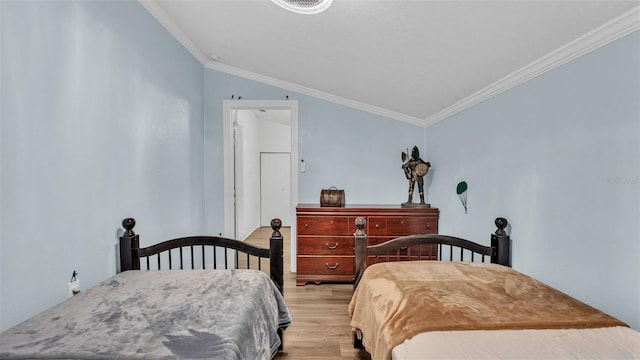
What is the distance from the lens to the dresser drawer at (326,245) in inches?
128

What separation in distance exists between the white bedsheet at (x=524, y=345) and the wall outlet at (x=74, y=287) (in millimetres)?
1629

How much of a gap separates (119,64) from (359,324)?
223 centimetres

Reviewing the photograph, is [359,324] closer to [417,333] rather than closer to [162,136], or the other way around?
[417,333]

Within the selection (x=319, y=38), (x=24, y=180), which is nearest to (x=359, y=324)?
(x=24, y=180)

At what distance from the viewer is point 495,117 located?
2199 millimetres

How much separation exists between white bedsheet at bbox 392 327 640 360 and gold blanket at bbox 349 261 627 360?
4 cm

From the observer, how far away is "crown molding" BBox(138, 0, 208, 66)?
2.29 meters

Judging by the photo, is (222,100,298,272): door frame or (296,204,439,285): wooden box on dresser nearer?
(296,204,439,285): wooden box on dresser

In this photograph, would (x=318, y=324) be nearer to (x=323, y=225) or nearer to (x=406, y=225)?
(x=323, y=225)

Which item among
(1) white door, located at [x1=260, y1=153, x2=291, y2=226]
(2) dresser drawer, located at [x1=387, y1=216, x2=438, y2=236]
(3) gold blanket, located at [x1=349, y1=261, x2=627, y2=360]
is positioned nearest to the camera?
(3) gold blanket, located at [x1=349, y1=261, x2=627, y2=360]

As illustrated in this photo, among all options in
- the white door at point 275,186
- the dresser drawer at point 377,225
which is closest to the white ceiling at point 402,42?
the dresser drawer at point 377,225

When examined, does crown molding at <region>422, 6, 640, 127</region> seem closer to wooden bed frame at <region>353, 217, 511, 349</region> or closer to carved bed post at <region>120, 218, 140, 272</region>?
wooden bed frame at <region>353, 217, 511, 349</region>

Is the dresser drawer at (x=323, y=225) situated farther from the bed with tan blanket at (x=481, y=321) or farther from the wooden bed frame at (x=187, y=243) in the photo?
the bed with tan blanket at (x=481, y=321)

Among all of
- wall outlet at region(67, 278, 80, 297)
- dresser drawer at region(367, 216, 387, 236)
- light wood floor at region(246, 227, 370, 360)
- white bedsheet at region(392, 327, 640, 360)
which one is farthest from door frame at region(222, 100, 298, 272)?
→ white bedsheet at region(392, 327, 640, 360)
